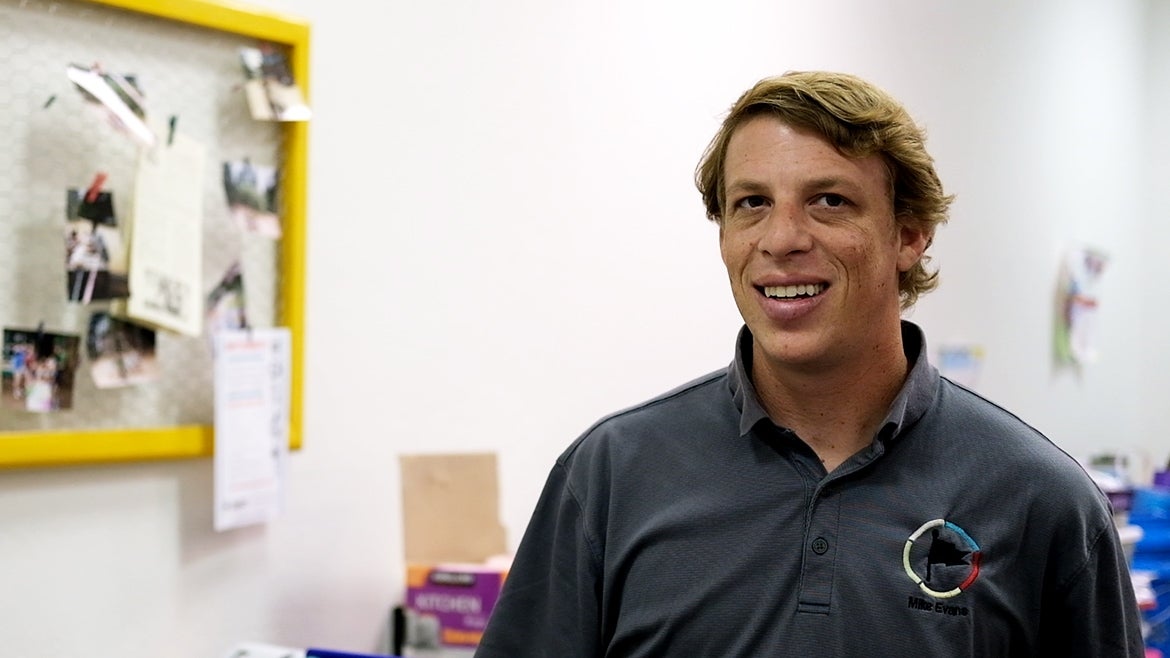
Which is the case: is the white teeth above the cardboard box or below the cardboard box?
above

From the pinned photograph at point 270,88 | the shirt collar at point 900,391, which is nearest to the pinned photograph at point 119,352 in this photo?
the pinned photograph at point 270,88

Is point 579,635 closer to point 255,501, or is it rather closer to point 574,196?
point 255,501

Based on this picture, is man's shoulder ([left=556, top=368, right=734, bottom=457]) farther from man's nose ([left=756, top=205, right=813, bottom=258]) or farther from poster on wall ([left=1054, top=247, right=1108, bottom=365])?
poster on wall ([left=1054, top=247, right=1108, bottom=365])

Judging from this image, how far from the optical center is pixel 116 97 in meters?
1.50

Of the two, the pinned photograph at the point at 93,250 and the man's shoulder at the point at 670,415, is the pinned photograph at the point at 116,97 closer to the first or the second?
the pinned photograph at the point at 93,250

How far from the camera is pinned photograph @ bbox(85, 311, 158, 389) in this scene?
1.48 metres

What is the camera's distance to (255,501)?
1.62 meters

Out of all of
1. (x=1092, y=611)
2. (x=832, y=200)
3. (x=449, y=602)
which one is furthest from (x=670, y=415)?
(x=449, y=602)

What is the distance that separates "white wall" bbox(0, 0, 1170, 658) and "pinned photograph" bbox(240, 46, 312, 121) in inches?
2.4

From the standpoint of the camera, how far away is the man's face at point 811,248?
1213 millimetres

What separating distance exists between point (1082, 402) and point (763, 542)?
3293mm

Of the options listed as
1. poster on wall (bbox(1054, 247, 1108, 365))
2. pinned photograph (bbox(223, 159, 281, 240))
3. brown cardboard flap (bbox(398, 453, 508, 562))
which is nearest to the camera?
pinned photograph (bbox(223, 159, 281, 240))

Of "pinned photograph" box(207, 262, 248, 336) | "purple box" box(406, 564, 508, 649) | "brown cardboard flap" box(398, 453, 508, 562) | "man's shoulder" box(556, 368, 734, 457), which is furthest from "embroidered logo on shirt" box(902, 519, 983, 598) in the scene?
"pinned photograph" box(207, 262, 248, 336)

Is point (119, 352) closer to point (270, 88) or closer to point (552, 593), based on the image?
point (270, 88)
